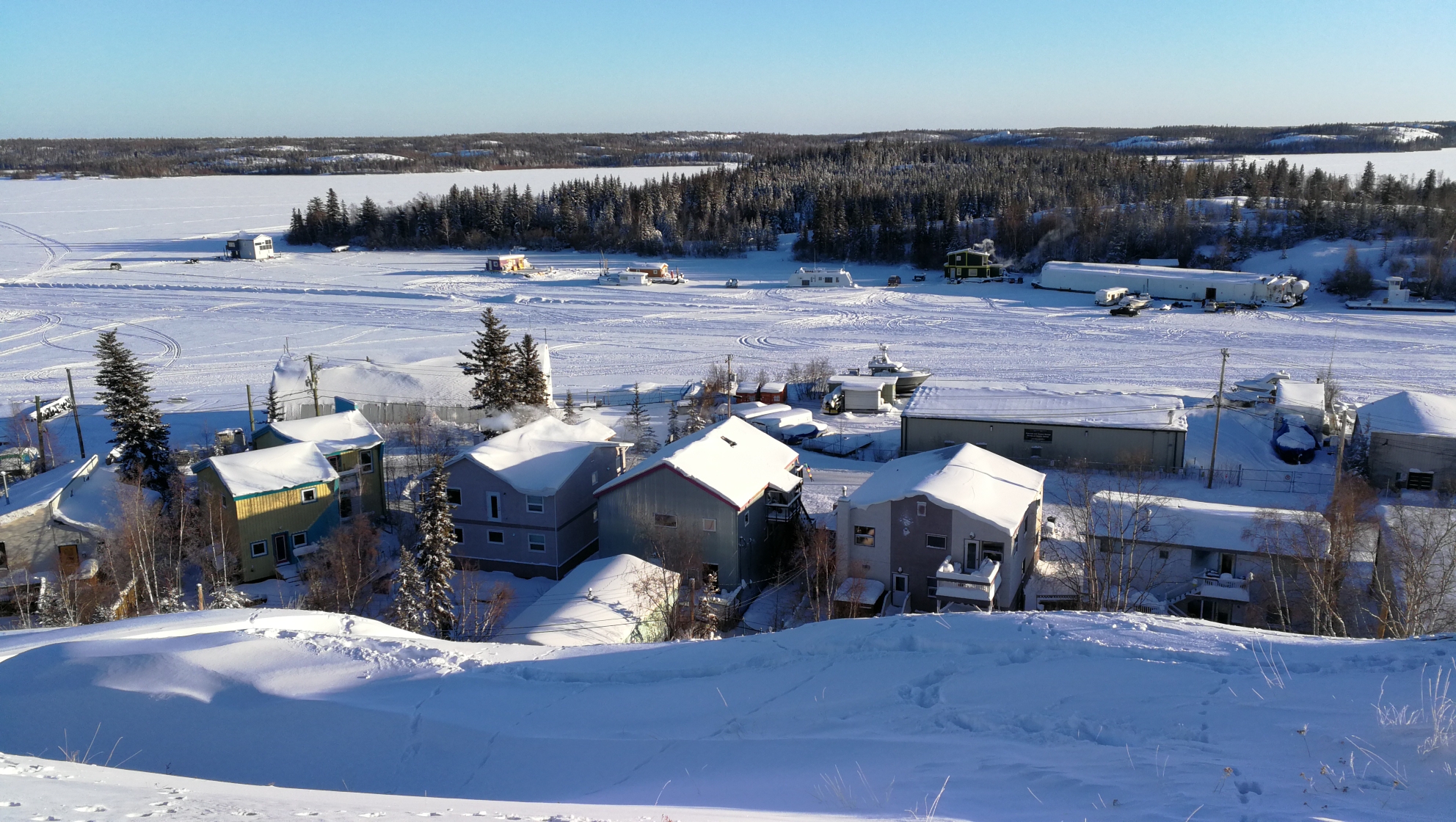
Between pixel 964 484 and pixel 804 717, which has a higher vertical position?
pixel 804 717

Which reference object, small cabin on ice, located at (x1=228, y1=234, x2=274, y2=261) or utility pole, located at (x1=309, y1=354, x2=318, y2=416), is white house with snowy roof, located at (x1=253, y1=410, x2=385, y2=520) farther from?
small cabin on ice, located at (x1=228, y1=234, x2=274, y2=261)

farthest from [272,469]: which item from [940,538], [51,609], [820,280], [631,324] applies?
[820,280]

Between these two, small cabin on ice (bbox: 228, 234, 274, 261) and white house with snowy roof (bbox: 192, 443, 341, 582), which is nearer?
white house with snowy roof (bbox: 192, 443, 341, 582)

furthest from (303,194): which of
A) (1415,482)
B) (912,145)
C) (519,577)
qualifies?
(1415,482)

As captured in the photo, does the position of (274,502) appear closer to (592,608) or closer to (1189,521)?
(592,608)

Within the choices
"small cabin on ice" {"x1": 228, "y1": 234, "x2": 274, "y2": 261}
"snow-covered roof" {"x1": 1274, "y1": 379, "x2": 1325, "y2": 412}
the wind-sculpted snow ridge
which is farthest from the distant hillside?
the wind-sculpted snow ridge
